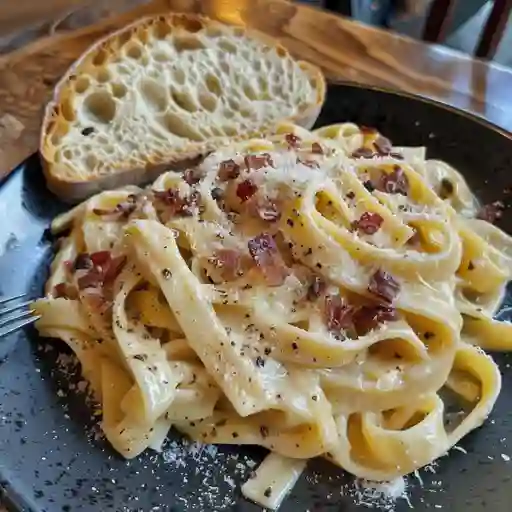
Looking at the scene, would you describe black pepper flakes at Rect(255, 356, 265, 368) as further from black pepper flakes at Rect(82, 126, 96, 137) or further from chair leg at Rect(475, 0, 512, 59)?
chair leg at Rect(475, 0, 512, 59)

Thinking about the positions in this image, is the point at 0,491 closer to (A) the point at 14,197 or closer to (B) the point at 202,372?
(B) the point at 202,372

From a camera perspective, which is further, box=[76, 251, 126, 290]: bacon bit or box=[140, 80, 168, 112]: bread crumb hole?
box=[140, 80, 168, 112]: bread crumb hole

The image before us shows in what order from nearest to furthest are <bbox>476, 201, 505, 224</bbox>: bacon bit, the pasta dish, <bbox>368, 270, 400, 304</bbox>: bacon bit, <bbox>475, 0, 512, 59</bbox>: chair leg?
the pasta dish → <bbox>368, 270, 400, 304</bbox>: bacon bit → <bbox>476, 201, 505, 224</bbox>: bacon bit → <bbox>475, 0, 512, 59</bbox>: chair leg

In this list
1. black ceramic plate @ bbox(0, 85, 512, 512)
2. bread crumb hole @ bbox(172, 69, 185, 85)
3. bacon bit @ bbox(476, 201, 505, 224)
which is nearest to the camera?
black ceramic plate @ bbox(0, 85, 512, 512)

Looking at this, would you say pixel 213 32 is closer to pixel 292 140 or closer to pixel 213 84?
pixel 213 84

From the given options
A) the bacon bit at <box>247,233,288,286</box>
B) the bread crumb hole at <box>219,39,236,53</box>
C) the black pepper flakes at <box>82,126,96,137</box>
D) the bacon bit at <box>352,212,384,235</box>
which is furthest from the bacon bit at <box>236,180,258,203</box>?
the bread crumb hole at <box>219,39,236,53</box>

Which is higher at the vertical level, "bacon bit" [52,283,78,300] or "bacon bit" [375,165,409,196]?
"bacon bit" [375,165,409,196]

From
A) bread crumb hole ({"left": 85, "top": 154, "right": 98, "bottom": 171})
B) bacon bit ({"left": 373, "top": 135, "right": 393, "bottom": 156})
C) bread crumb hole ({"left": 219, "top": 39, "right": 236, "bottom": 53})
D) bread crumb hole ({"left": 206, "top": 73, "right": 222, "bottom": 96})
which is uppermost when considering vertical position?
bacon bit ({"left": 373, "top": 135, "right": 393, "bottom": 156})
